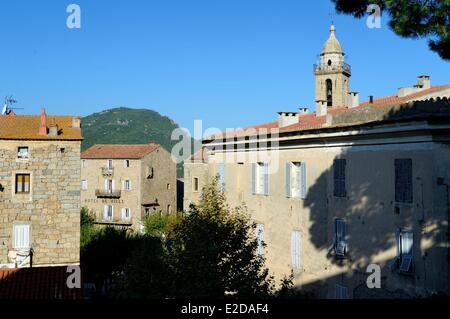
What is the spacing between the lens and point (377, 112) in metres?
15.5

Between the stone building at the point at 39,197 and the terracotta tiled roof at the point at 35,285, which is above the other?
the stone building at the point at 39,197

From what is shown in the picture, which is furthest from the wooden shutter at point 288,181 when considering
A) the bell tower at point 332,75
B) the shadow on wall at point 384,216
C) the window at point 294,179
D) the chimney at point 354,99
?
the bell tower at point 332,75

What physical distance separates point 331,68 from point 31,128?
28.9m

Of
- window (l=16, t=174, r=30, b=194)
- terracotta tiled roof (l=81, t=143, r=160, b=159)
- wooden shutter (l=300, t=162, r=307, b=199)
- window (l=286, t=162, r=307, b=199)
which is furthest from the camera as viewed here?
terracotta tiled roof (l=81, t=143, r=160, b=159)

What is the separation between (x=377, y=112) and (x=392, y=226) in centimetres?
362

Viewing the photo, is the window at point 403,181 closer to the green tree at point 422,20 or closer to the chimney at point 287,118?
the green tree at point 422,20

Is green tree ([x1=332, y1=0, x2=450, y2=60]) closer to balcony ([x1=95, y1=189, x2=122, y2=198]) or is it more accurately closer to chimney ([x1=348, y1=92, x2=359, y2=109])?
chimney ([x1=348, y1=92, x2=359, y2=109])

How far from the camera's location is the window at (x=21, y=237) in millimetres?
23281

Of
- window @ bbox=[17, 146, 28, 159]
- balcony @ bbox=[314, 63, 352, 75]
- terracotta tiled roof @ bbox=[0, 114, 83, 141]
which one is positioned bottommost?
window @ bbox=[17, 146, 28, 159]

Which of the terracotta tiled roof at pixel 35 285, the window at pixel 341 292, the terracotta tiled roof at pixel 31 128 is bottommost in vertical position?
the window at pixel 341 292

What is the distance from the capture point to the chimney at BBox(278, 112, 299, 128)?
76.2 feet

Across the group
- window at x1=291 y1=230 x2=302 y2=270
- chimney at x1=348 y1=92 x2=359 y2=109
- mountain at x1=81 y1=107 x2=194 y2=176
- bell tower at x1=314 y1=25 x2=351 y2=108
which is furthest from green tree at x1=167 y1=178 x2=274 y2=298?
mountain at x1=81 y1=107 x2=194 y2=176

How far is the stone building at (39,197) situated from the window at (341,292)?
13.2 m
